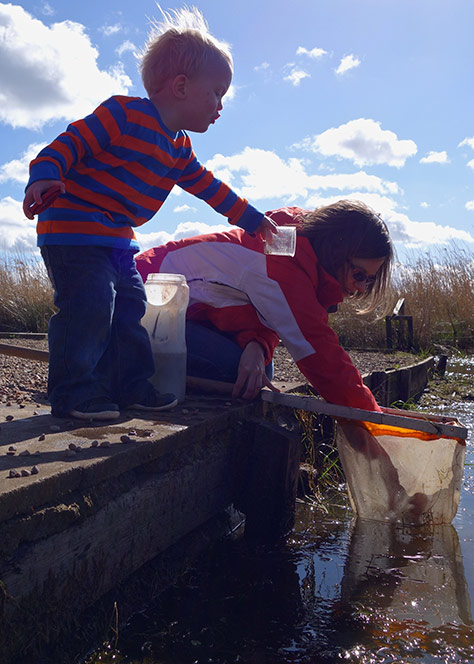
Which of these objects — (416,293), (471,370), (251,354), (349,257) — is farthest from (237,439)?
(416,293)

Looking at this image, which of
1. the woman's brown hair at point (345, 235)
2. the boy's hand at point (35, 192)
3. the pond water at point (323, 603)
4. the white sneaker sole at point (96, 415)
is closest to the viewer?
the pond water at point (323, 603)

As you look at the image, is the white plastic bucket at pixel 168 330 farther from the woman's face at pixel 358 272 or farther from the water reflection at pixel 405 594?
the water reflection at pixel 405 594

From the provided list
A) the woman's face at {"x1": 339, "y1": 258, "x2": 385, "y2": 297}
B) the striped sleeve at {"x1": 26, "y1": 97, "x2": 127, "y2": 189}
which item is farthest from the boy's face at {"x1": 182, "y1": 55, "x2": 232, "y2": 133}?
the woman's face at {"x1": 339, "y1": 258, "x2": 385, "y2": 297}

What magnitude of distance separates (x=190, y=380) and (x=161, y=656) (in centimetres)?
148

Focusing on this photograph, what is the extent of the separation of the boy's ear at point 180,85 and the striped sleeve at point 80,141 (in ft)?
0.89

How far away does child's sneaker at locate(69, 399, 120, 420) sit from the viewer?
223 centimetres

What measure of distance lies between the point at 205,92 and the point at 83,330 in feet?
3.70

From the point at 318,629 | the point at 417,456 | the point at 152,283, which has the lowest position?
the point at 318,629

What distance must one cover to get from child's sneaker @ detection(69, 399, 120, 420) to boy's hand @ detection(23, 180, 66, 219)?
69 centimetres

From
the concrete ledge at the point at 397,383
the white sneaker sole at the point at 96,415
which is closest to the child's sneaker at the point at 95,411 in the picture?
the white sneaker sole at the point at 96,415

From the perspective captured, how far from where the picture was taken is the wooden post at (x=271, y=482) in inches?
99.2

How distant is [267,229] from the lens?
10.1 feet

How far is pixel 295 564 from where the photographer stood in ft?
7.81

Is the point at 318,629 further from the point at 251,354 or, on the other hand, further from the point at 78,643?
the point at 251,354
